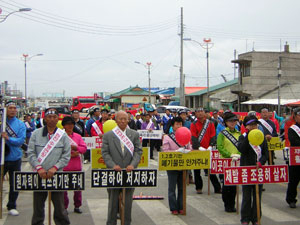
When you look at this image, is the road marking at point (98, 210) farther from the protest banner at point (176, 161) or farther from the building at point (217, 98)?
the building at point (217, 98)

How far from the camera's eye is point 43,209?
5855mm

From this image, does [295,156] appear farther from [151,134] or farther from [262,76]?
[262,76]

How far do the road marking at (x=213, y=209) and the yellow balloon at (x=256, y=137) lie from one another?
1.62 meters

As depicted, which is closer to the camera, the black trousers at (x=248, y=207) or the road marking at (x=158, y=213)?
the black trousers at (x=248, y=207)

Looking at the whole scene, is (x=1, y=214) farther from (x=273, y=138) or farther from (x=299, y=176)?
(x=273, y=138)

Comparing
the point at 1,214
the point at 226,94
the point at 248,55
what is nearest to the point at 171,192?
the point at 1,214

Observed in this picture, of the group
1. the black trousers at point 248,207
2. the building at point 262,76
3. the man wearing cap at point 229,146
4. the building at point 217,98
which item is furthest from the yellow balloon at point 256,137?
the building at point 217,98

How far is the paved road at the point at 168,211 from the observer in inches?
284

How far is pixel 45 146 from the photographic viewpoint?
5.81m

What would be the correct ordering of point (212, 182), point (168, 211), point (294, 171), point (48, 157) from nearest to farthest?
point (48, 157)
point (168, 211)
point (294, 171)
point (212, 182)

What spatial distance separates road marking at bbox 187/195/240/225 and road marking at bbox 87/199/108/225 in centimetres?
185

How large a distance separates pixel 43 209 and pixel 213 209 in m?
3.68

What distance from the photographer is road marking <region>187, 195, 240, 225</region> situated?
7316mm

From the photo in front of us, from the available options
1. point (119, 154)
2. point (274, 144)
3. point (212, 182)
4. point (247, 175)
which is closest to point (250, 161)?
point (247, 175)
